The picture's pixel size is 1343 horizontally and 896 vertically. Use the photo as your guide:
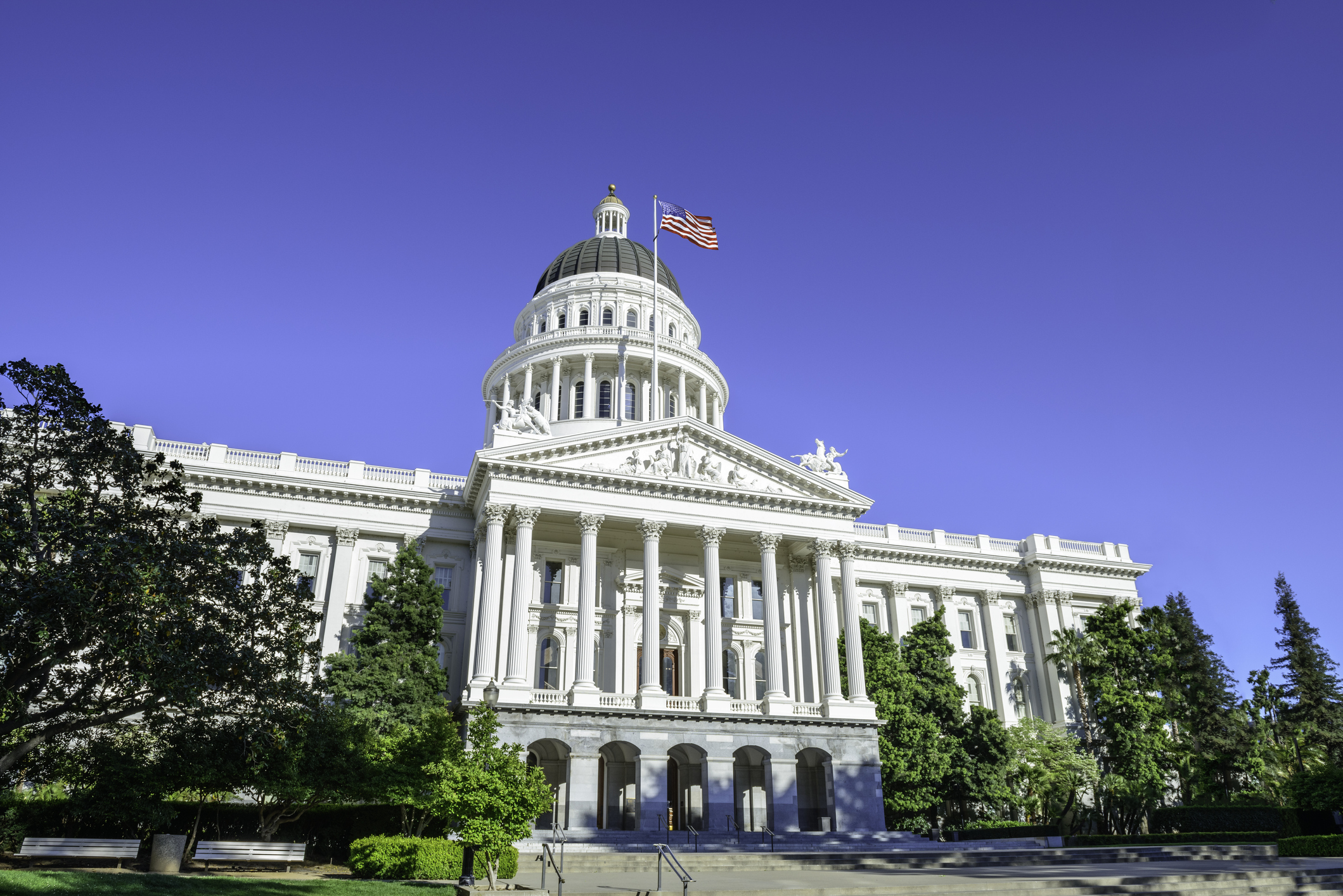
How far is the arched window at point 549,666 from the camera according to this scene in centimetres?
4481

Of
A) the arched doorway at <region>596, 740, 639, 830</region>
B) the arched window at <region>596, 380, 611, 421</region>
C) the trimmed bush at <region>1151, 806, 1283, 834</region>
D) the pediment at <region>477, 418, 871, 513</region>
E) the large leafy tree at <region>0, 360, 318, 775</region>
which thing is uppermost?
the arched window at <region>596, 380, 611, 421</region>

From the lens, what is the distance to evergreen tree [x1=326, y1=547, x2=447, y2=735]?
119 ft

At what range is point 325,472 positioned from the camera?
47500 millimetres

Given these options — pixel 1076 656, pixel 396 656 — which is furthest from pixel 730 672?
pixel 1076 656

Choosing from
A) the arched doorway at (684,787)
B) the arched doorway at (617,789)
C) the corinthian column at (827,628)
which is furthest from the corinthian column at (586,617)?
the corinthian column at (827,628)

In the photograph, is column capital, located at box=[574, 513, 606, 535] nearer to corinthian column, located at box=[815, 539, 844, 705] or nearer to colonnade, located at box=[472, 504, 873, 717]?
colonnade, located at box=[472, 504, 873, 717]

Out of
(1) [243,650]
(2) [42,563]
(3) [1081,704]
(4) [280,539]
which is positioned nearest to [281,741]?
(1) [243,650]

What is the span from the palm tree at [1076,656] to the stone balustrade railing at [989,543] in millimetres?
5465

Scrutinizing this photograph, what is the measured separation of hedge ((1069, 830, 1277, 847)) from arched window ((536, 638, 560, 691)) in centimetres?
2304

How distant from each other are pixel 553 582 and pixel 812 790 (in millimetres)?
15788

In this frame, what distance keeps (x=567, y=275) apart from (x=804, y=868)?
2049 inches

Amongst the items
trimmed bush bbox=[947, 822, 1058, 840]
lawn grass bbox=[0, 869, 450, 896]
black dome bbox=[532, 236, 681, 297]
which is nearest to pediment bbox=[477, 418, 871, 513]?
trimmed bush bbox=[947, 822, 1058, 840]

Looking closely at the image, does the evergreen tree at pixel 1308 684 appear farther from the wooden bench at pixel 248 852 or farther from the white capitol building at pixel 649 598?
the wooden bench at pixel 248 852

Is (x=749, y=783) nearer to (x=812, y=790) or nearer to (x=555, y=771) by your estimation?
(x=812, y=790)
